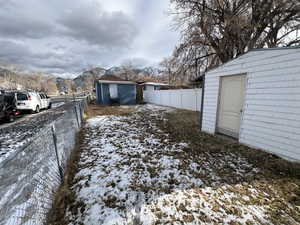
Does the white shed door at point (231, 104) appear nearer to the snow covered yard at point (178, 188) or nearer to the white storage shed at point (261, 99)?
the white storage shed at point (261, 99)

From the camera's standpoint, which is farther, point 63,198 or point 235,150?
point 235,150

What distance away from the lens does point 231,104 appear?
14.9ft

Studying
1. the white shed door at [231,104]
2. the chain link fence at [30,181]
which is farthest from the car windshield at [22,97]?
the white shed door at [231,104]

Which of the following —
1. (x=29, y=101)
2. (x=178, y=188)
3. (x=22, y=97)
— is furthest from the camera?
(x=29, y=101)

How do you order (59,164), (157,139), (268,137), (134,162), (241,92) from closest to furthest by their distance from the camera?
(59,164)
(134,162)
(268,137)
(241,92)
(157,139)

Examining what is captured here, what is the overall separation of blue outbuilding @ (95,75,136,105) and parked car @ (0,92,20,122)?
7.55 meters

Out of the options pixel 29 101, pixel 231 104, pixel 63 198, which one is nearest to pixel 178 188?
pixel 63 198

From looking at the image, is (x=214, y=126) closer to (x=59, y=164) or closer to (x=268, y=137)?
(x=268, y=137)

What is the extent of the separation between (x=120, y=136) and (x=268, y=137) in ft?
15.4

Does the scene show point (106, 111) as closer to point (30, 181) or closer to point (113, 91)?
point (113, 91)

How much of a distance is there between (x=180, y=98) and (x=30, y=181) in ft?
37.6

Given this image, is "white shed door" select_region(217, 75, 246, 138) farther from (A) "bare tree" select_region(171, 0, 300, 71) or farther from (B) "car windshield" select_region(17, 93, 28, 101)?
(B) "car windshield" select_region(17, 93, 28, 101)

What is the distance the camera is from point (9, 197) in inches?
51.6

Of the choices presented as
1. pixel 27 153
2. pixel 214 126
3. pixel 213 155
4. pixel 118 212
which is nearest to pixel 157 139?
pixel 213 155
